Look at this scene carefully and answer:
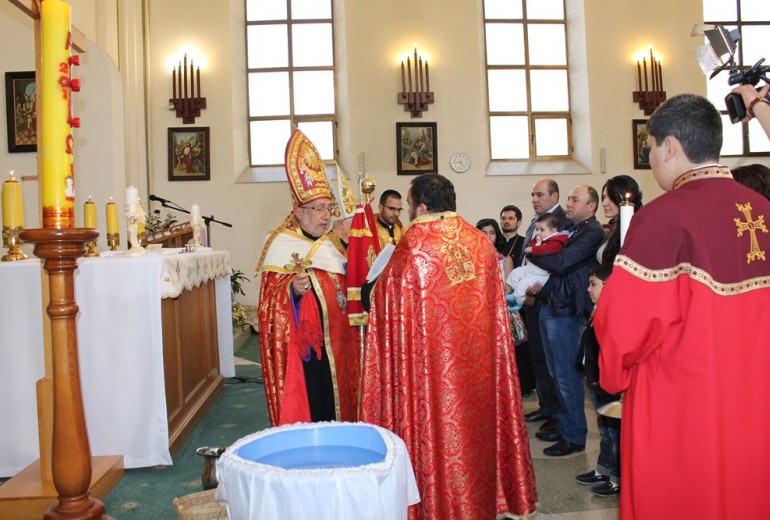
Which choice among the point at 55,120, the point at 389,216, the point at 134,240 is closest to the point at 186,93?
the point at 389,216

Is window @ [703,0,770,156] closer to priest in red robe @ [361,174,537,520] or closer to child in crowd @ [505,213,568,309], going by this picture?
child in crowd @ [505,213,568,309]

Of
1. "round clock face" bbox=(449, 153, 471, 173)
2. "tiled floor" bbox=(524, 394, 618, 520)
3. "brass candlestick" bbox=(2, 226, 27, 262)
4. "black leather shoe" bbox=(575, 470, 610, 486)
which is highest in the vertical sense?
"round clock face" bbox=(449, 153, 471, 173)

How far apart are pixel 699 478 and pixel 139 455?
2980 millimetres

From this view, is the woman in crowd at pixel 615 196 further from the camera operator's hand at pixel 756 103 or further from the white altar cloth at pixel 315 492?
the white altar cloth at pixel 315 492

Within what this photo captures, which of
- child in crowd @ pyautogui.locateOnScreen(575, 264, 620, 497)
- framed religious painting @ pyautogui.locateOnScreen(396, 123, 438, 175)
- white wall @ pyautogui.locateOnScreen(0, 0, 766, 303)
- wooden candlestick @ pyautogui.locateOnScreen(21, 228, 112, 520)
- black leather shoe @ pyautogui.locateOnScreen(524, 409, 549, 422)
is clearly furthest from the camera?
framed religious painting @ pyautogui.locateOnScreen(396, 123, 438, 175)

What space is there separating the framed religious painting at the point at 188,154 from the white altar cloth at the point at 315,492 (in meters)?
8.98

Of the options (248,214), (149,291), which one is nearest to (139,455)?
(149,291)

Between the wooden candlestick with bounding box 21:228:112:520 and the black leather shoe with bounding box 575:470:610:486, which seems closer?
the wooden candlestick with bounding box 21:228:112:520

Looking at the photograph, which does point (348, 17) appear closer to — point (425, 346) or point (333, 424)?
point (425, 346)

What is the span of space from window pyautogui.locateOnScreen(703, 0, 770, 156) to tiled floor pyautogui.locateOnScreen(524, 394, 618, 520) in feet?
28.6

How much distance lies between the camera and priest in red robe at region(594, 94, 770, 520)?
1743 millimetres

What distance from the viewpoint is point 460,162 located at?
10.1 meters

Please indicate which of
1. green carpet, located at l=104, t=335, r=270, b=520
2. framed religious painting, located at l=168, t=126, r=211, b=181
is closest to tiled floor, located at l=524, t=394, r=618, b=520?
green carpet, located at l=104, t=335, r=270, b=520

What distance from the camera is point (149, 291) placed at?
3.62m
